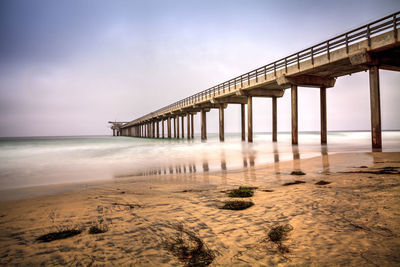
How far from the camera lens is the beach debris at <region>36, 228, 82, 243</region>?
2682mm

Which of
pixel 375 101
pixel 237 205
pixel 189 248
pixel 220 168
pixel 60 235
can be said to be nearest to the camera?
pixel 189 248

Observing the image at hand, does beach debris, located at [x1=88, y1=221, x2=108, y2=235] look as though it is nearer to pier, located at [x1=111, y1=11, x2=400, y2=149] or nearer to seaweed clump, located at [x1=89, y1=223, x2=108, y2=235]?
seaweed clump, located at [x1=89, y1=223, x2=108, y2=235]

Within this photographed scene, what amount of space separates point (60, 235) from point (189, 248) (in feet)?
5.54

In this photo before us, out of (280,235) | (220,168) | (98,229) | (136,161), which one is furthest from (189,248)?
(136,161)

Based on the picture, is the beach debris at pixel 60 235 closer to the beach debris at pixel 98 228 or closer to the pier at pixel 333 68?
the beach debris at pixel 98 228

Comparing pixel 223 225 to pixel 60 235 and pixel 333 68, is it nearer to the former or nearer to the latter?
pixel 60 235

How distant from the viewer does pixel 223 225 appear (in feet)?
9.50

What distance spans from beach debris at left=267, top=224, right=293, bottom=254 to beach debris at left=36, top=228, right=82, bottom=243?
2.43m

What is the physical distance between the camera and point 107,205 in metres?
4.02

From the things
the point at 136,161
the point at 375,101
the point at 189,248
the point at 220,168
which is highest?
the point at 375,101

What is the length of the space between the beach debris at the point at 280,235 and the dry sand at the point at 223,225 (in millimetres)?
53

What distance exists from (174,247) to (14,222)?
8.93ft

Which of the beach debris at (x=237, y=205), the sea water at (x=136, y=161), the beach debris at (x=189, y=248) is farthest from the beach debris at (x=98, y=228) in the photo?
the sea water at (x=136, y=161)

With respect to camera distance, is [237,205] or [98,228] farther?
[237,205]
